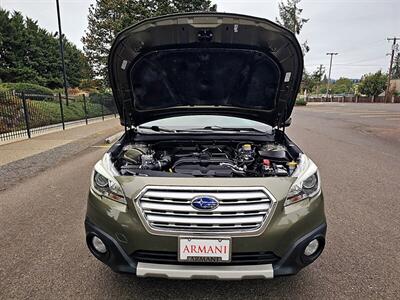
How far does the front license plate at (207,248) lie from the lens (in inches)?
76.4

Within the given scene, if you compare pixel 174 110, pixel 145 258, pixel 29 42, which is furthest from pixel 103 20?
pixel 145 258

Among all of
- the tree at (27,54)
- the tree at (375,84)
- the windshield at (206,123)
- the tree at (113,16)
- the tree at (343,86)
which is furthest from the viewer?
the tree at (343,86)

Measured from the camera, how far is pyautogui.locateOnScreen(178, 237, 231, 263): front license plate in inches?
76.4

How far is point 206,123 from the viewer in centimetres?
368

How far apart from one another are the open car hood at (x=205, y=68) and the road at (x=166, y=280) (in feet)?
4.70

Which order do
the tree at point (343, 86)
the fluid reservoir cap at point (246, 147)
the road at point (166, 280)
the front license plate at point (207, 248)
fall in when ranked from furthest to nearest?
the tree at point (343, 86) < the fluid reservoir cap at point (246, 147) < the road at point (166, 280) < the front license plate at point (207, 248)

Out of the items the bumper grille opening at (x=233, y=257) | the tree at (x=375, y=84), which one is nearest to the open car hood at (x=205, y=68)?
the bumper grille opening at (x=233, y=257)

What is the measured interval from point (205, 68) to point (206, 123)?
0.64 m

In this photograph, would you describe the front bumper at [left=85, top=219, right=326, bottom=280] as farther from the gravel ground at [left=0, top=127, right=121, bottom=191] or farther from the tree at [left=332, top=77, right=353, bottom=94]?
the tree at [left=332, top=77, right=353, bottom=94]

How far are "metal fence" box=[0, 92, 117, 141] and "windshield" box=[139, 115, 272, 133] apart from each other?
29.1ft

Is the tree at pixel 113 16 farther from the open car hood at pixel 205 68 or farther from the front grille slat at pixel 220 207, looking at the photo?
the front grille slat at pixel 220 207

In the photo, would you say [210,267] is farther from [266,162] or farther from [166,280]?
[266,162]

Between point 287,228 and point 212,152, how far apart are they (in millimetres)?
1348

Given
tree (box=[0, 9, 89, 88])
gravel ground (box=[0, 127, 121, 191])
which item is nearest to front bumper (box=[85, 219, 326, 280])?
gravel ground (box=[0, 127, 121, 191])
